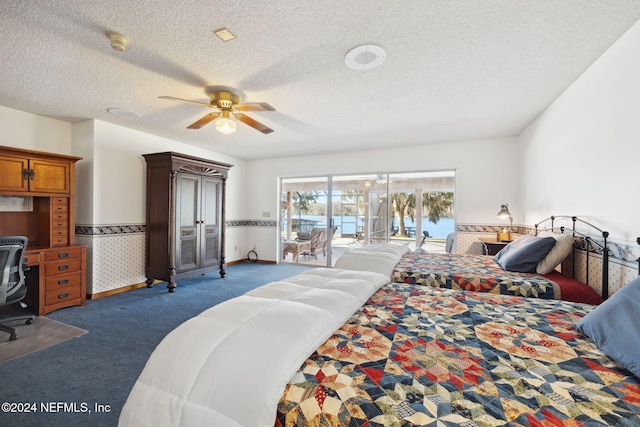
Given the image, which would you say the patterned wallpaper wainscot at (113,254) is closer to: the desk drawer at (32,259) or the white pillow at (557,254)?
the desk drawer at (32,259)

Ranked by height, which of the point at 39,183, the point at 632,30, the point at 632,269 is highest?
the point at 632,30

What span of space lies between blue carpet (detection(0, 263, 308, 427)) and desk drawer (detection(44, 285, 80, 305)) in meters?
0.13

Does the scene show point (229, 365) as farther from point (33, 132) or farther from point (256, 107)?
point (33, 132)

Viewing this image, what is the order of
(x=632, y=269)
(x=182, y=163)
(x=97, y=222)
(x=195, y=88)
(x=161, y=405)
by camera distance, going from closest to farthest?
(x=161, y=405), (x=632, y=269), (x=195, y=88), (x=97, y=222), (x=182, y=163)

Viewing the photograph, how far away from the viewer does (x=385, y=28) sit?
1.87 m

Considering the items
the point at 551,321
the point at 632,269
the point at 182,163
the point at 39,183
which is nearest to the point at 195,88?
the point at 182,163

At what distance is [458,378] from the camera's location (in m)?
0.90

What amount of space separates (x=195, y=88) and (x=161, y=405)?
2.75 metres

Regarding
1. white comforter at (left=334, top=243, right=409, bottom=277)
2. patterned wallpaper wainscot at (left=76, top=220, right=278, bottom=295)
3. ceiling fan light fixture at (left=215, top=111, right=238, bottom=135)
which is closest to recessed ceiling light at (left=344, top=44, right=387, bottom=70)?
ceiling fan light fixture at (left=215, top=111, right=238, bottom=135)

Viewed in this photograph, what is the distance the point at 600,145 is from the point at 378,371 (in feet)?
A: 8.78

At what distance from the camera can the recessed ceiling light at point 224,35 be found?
6.24 feet

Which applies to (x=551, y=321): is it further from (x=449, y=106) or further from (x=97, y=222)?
(x=97, y=222)

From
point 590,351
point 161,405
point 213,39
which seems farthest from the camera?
point 213,39

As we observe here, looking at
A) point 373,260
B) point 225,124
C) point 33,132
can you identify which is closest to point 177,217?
point 33,132
